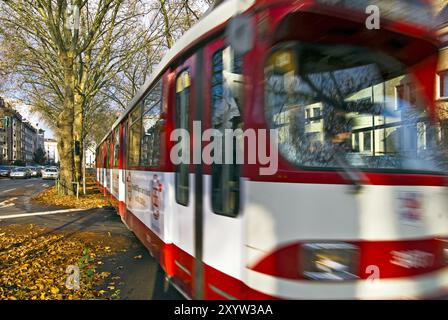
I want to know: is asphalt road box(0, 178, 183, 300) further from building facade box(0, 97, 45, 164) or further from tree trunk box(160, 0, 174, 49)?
building facade box(0, 97, 45, 164)

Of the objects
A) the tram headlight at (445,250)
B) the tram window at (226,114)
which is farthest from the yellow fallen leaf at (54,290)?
the tram headlight at (445,250)

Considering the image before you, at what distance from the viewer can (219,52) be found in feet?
12.5

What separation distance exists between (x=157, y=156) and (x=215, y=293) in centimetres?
252

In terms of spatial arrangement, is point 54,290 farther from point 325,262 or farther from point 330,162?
point 330,162

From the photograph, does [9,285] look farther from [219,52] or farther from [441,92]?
[441,92]

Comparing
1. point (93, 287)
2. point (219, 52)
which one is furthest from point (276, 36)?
point (93, 287)

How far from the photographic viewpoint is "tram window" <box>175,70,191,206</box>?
4523 millimetres

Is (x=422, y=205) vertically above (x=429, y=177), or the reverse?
(x=429, y=177)

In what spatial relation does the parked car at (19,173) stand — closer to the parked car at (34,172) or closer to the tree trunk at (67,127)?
the parked car at (34,172)

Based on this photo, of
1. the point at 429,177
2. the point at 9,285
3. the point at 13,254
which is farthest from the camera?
the point at 13,254

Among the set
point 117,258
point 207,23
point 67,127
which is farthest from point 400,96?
point 67,127

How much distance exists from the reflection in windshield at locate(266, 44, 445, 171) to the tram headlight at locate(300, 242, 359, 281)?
61 centimetres

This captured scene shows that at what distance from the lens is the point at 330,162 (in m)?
3.10

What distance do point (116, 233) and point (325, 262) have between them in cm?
797
